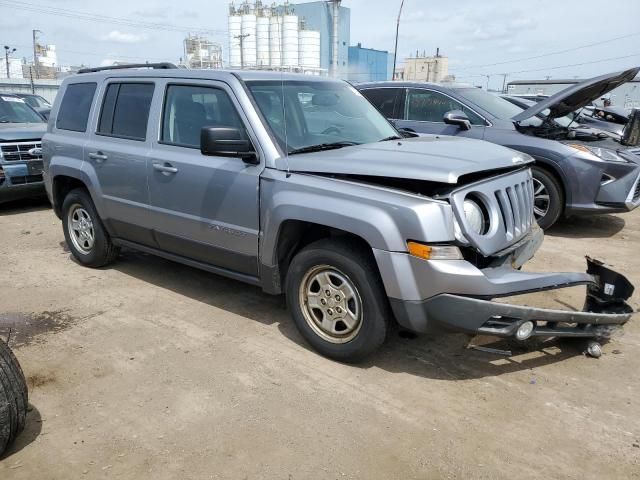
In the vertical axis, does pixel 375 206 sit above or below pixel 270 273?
above

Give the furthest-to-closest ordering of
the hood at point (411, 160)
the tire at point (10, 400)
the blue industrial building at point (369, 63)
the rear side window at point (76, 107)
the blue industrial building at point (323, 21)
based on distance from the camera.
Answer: the blue industrial building at point (369, 63), the blue industrial building at point (323, 21), the rear side window at point (76, 107), the hood at point (411, 160), the tire at point (10, 400)

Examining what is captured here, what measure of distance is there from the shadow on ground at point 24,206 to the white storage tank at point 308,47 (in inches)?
1300

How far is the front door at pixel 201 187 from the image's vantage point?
398 centimetres

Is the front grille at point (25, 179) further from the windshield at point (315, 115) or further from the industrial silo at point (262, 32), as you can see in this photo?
the industrial silo at point (262, 32)

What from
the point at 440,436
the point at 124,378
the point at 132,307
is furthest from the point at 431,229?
the point at 132,307

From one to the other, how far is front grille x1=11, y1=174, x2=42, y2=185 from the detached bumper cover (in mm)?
7229

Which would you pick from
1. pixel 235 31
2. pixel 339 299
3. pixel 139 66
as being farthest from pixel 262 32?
pixel 339 299

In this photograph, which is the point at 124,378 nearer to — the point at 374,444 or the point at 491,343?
the point at 374,444

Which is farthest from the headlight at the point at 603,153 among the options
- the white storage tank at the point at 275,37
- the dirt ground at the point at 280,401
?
the white storage tank at the point at 275,37

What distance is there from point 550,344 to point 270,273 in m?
2.12

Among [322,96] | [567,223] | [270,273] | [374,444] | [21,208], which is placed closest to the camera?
[374,444]

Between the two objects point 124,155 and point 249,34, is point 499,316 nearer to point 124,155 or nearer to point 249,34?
point 124,155

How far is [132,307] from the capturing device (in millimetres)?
4727

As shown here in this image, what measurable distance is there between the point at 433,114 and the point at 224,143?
16.0 feet
